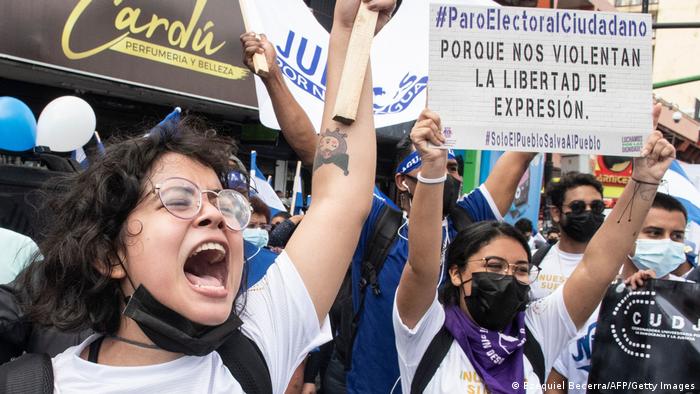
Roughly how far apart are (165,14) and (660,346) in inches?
272

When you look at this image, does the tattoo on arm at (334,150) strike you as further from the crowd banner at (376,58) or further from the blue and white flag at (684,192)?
the blue and white flag at (684,192)

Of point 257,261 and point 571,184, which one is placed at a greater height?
point 571,184

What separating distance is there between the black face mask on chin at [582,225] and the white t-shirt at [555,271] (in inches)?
4.6

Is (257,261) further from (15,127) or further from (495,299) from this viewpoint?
(15,127)

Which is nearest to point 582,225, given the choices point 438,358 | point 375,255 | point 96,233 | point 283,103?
point 375,255

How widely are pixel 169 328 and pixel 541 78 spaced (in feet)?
4.94

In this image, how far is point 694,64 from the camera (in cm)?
3353

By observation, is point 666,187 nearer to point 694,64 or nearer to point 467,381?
point 467,381

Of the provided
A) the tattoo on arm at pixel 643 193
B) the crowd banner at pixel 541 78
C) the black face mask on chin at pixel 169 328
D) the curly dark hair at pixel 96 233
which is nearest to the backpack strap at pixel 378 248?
the crowd banner at pixel 541 78

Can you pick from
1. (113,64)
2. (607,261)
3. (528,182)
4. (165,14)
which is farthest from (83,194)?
(165,14)

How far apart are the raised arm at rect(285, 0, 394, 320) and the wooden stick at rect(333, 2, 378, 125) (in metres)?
0.06

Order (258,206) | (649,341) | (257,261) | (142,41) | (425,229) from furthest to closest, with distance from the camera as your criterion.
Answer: (142,41), (258,206), (257,261), (649,341), (425,229)

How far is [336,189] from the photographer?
1.49 meters

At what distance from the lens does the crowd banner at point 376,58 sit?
3.81 meters
